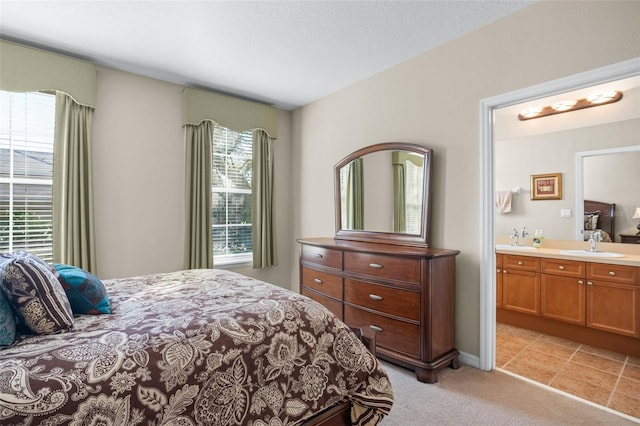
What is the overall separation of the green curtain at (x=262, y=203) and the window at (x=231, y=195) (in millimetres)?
98

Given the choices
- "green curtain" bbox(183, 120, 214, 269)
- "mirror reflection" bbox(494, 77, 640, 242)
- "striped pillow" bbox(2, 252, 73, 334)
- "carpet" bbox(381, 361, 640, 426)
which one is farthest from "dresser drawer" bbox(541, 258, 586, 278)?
"striped pillow" bbox(2, 252, 73, 334)

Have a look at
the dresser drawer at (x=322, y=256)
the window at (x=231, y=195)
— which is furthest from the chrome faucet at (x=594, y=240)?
the window at (x=231, y=195)

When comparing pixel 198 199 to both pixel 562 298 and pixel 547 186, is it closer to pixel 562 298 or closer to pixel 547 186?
pixel 562 298

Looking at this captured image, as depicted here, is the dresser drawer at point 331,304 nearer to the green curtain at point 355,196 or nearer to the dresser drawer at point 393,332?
the dresser drawer at point 393,332

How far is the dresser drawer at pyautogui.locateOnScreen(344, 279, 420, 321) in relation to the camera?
2.40 meters

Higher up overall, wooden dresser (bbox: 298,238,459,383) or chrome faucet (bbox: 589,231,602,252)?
chrome faucet (bbox: 589,231,602,252)

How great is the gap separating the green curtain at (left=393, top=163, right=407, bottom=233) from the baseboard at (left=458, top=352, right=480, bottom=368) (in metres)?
1.13

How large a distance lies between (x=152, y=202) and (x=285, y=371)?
8.90 ft

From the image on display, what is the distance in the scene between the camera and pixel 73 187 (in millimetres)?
2885

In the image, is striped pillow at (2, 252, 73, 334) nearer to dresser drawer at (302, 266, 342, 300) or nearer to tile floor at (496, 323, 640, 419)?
dresser drawer at (302, 266, 342, 300)

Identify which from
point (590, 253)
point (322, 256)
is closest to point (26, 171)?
point (322, 256)

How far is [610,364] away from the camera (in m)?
2.65

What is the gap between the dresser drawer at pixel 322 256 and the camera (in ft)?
9.76

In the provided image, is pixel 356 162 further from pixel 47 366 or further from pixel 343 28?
pixel 47 366
